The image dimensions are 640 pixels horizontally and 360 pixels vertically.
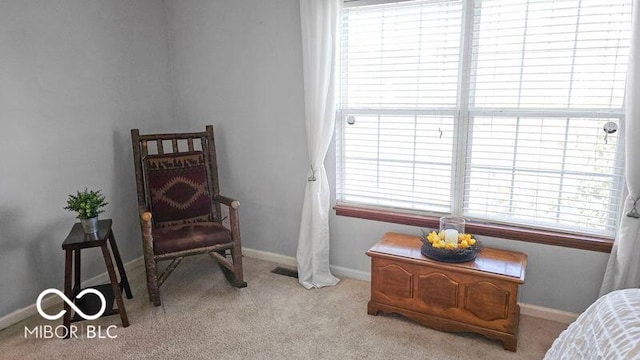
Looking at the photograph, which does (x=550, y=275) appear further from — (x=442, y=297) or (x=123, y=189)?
(x=123, y=189)

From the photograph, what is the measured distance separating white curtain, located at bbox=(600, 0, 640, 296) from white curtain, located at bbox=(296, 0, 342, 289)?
63.2 inches

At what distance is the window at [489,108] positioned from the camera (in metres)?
2.24

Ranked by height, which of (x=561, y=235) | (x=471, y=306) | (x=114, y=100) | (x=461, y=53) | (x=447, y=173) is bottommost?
(x=471, y=306)

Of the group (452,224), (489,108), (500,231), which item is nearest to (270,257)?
(452,224)

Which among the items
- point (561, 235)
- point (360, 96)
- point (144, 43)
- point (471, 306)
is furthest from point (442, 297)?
point (144, 43)

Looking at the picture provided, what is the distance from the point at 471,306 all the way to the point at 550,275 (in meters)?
0.58

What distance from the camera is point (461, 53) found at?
249 centimetres

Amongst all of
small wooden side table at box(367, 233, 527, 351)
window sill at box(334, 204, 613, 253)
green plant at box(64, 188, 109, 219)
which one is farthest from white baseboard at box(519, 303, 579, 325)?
green plant at box(64, 188, 109, 219)

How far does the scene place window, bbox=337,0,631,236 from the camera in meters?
2.24

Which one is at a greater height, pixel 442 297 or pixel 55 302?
pixel 442 297

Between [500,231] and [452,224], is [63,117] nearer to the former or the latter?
[452,224]

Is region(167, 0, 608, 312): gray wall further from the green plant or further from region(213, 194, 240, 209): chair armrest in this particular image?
the green plant

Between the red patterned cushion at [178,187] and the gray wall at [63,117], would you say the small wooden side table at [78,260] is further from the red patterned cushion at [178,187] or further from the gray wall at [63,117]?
the red patterned cushion at [178,187]

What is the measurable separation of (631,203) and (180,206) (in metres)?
2.77
